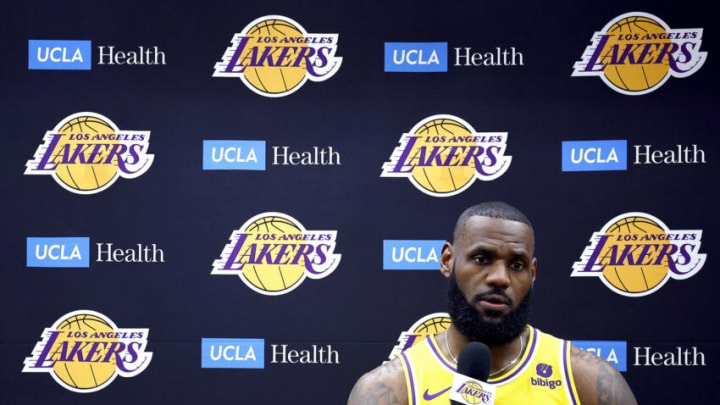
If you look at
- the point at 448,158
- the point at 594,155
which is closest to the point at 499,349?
the point at 448,158

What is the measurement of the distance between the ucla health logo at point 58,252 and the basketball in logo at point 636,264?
2.22 meters

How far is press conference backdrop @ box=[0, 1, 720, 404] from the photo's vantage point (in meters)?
2.83

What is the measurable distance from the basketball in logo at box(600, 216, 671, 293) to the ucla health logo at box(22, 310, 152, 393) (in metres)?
2.01

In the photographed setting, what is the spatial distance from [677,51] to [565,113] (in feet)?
1.76

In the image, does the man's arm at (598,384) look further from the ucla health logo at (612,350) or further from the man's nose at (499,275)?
the ucla health logo at (612,350)

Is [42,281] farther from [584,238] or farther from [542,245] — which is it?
[584,238]

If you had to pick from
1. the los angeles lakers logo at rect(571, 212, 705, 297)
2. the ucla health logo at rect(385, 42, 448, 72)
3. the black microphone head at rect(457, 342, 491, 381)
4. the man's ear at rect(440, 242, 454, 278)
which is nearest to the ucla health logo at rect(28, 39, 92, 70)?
the ucla health logo at rect(385, 42, 448, 72)

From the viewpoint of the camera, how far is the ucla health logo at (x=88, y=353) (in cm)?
287

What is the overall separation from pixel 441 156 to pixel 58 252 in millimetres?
1698

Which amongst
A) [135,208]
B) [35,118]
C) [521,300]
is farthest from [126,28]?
[521,300]

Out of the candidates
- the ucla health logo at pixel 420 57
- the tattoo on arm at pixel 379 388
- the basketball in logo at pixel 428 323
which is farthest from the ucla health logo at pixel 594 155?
the tattoo on arm at pixel 379 388

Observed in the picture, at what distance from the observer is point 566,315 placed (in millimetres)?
2830

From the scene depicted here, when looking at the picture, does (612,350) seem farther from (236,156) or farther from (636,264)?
(236,156)

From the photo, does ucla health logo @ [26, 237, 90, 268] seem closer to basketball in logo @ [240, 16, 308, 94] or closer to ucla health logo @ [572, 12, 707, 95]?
basketball in logo @ [240, 16, 308, 94]
